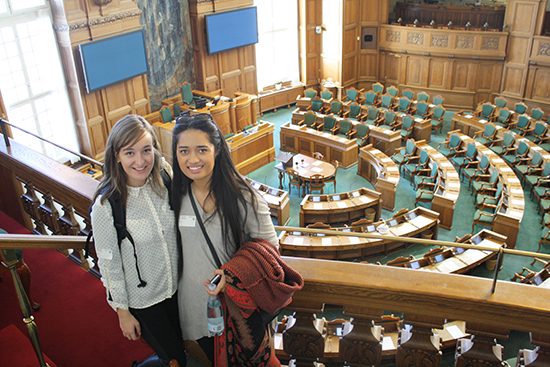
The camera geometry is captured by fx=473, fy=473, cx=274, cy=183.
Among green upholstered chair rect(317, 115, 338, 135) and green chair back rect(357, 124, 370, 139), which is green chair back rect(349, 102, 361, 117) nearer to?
green upholstered chair rect(317, 115, 338, 135)

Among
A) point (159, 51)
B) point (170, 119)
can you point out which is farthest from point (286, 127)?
point (159, 51)

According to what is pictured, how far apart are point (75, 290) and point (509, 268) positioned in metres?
8.03

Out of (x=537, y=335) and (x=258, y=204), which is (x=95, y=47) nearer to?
(x=258, y=204)

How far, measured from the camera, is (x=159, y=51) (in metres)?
13.5

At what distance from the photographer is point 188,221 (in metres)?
1.88

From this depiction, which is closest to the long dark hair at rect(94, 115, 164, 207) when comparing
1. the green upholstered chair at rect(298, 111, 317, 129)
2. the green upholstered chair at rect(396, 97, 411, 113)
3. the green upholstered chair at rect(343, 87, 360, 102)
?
the green upholstered chair at rect(298, 111, 317, 129)

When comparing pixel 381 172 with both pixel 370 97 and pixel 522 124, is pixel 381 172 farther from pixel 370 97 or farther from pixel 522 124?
pixel 370 97

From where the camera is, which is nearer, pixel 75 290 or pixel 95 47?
pixel 75 290

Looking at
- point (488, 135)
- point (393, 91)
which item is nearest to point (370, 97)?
point (393, 91)

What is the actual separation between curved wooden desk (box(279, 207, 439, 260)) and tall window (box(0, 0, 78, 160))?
19.8 ft

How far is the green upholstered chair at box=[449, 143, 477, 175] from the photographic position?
11828 mm

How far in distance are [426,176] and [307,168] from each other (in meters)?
2.94

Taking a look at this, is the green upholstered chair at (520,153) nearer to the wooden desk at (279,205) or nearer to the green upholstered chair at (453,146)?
the green upholstered chair at (453,146)

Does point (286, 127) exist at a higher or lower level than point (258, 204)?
lower
